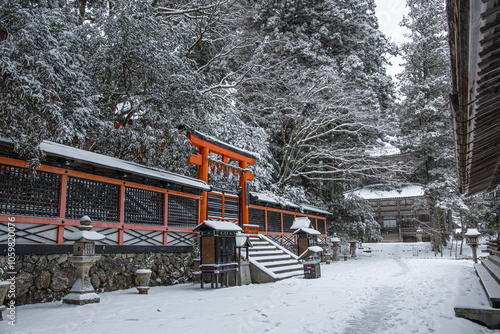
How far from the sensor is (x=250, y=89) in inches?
889

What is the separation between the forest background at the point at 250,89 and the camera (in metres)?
8.74

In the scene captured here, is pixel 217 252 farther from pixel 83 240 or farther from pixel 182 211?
pixel 83 240

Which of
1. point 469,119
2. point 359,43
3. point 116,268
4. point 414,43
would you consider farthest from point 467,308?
point 414,43

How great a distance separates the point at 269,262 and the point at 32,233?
741 cm

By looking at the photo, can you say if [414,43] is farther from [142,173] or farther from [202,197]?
[142,173]

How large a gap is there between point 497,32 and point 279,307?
5479 millimetres

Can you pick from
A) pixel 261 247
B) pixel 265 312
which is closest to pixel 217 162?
pixel 261 247

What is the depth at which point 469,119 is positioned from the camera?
3908 mm

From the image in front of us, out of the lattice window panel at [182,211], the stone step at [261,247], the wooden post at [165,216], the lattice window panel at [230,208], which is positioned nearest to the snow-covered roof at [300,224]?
the stone step at [261,247]

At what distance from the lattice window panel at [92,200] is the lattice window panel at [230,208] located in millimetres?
5293

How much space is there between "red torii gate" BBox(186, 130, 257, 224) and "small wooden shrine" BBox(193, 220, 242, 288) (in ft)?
7.79

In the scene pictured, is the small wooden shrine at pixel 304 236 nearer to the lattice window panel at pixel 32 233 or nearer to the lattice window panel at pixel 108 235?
the lattice window panel at pixel 108 235

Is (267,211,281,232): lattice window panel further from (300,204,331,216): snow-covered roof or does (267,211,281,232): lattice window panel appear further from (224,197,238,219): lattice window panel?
(224,197,238,219): lattice window panel

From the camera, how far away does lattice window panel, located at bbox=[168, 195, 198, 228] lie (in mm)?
10617
